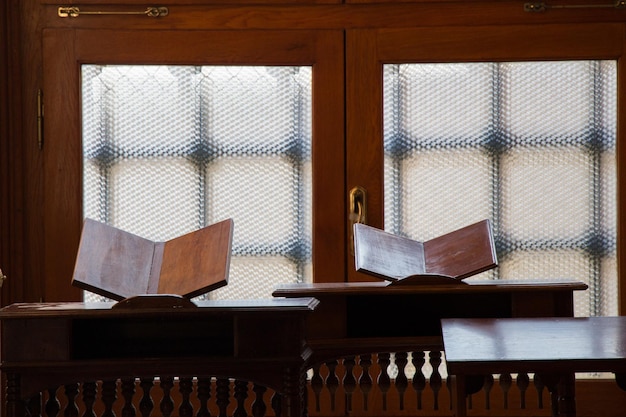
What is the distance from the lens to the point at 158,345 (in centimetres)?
290

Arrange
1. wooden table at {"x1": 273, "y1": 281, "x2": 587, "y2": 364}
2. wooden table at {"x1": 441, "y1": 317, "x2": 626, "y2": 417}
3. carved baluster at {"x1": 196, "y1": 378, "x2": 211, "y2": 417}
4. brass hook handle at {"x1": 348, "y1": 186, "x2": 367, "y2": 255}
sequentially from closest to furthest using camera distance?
wooden table at {"x1": 441, "y1": 317, "x2": 626, "y2": 417} → carved baluster at {"x1": 196, "y1": 378, "x2": 211, "y2": 417} → wooden table at {"x1": 273, "y1": 281, "x2": 587, "y2": 364} → brass hook handle at {"x1": 348, "y1": 186, "x2": 367, "y2": 255}

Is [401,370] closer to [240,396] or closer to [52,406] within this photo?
[240,396]

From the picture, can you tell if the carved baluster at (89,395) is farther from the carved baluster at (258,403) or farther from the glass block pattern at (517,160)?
the glass block pattern at (517,160)

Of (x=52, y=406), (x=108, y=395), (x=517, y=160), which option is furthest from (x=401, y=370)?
(x=517, y=160)

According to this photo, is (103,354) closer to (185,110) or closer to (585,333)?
(585,333)

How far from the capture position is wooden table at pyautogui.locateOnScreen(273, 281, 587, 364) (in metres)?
3.27

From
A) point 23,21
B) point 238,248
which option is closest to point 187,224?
point 238,248

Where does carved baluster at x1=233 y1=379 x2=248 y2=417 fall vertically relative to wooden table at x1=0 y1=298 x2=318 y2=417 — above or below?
below

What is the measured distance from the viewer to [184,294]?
2947mm

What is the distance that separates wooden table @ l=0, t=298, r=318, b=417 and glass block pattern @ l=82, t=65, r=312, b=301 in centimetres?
147

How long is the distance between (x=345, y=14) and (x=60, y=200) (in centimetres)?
144

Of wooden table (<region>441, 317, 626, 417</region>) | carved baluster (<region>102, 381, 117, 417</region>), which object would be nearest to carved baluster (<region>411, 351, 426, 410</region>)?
wooden table (<region>441, 317, 626, 417</region>)

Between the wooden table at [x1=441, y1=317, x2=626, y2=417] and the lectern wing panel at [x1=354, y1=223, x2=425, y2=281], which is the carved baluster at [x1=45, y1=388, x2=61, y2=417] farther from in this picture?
the wooden table at [x1=441, y1=317, x2=626, y2=417]

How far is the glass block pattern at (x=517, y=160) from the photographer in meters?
4.33
